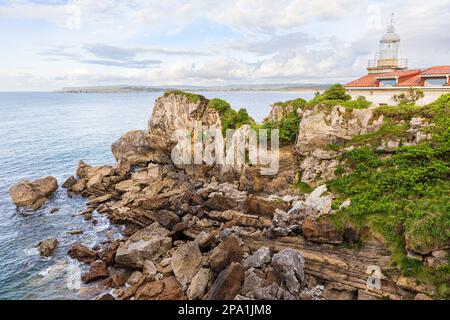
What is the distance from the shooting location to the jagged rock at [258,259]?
18500mm

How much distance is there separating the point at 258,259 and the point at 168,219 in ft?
27.9

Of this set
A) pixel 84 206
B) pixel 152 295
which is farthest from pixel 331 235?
pixel 84 206

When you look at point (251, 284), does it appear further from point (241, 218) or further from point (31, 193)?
point (31, 193)

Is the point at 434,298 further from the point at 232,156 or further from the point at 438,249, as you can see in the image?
the point at 232,156

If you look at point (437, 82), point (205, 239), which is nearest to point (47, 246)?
point (205, 239)

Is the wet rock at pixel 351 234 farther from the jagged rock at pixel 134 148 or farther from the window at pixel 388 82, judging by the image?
the jagged rock at pixel 134 148

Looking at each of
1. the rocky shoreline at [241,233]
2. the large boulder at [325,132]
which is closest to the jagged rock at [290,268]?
the rocky shoreline at [241,233]

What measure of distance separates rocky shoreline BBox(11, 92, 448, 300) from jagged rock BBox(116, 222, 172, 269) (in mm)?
74

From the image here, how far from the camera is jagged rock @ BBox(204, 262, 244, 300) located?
53.5 feet

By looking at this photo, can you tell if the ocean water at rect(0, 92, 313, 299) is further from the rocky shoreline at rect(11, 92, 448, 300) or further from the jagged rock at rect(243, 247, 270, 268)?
the jagged rock at rect(243, 247, 270, 268)

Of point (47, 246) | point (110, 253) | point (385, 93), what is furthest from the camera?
point (385, 93)

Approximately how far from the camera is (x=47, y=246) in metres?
23.5

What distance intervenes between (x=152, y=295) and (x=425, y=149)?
2105 centimetres

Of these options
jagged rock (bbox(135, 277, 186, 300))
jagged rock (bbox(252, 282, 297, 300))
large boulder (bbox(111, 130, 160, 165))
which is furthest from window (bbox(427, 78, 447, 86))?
large boulder (bbox(111, 130, 160, 165))
